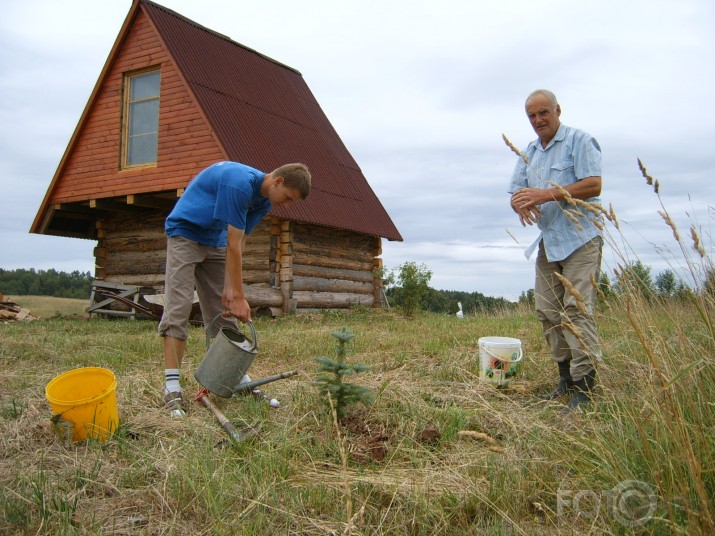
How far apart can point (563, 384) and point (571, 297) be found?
0.97m

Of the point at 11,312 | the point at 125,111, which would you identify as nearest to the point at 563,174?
the point at 125,111

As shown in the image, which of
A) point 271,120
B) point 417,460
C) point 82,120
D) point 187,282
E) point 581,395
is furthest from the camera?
point 271,120

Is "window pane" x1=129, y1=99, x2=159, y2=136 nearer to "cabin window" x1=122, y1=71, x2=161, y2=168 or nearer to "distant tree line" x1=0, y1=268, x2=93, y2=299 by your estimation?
"cabin window" x1=122, y1=71, x2=161, y2=168

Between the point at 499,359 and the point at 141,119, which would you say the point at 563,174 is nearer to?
the point at 499,359

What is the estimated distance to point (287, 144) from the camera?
14445mm

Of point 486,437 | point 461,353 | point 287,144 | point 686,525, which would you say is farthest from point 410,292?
point 686,525

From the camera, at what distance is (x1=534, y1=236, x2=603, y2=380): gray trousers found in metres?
3.97

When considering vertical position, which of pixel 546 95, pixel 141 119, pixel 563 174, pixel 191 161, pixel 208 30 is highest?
pixel 208 30

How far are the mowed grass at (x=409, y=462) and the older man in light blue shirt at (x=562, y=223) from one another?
1.23ft

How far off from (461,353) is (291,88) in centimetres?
1303

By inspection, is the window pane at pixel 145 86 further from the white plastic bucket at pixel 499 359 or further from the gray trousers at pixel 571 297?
the gray trousers at pixel 571 297

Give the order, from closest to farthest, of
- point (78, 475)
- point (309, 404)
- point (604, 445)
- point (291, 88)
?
point (604, 445) < point (78, 475) < point (309, 404) < point (291, 88)

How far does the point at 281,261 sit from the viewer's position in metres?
13.3

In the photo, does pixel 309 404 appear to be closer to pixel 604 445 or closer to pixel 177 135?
pixel 604 445
